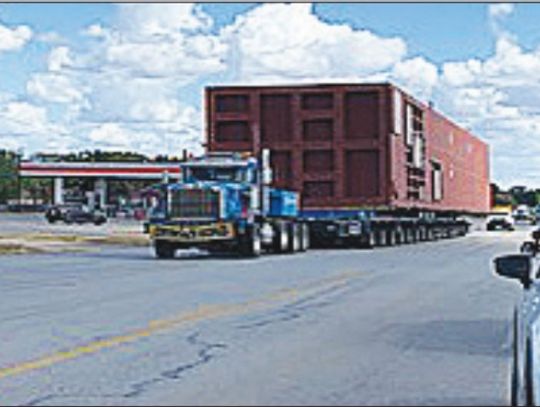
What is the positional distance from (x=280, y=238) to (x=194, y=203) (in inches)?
159

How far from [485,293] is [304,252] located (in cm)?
1778

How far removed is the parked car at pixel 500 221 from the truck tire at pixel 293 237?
1394 inches

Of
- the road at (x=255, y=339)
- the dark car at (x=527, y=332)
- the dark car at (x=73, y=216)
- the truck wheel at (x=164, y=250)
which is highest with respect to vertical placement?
the dark car at (x=73, y=216)

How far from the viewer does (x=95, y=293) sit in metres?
18.7

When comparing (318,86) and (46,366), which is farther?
(318,86)

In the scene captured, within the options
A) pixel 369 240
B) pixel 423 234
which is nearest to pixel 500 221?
pixel 423 234

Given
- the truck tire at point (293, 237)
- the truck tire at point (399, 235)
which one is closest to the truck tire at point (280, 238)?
the truck tire at point (293, 237)

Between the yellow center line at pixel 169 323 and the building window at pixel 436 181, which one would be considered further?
the building window at pixel 436 181

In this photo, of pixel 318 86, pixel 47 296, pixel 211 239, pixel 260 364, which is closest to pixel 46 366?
pixel 260 364

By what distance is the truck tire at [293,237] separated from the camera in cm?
3550

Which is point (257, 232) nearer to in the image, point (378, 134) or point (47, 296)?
point (378, 134)

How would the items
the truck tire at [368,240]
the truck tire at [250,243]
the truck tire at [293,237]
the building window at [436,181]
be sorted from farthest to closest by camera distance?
the building window at [436,181], the truck tire at [368,240], the truck tire at [293,237], the truck tire at [250,243]

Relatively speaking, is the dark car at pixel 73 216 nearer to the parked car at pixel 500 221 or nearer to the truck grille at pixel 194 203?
the parked car at pixel 500 221

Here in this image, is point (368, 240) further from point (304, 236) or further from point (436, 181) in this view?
point (436, 181)
